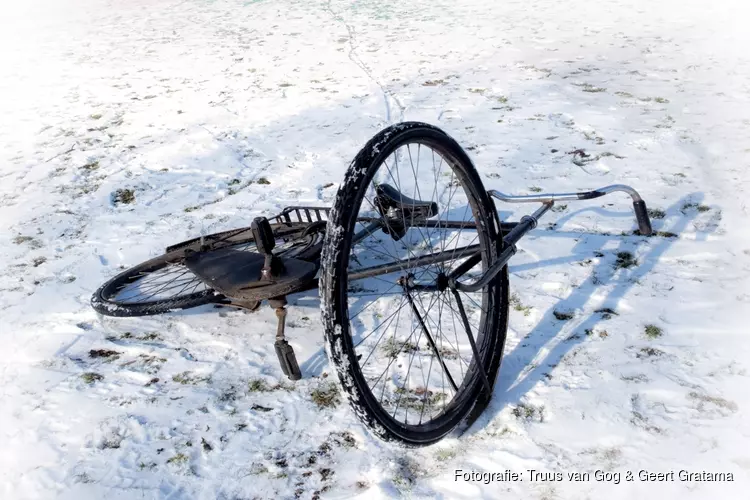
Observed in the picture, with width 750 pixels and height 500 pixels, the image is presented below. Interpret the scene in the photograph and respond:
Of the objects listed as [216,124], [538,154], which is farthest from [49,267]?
[538,154]

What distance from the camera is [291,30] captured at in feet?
36.8

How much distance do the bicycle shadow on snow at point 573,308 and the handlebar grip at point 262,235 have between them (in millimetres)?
1341

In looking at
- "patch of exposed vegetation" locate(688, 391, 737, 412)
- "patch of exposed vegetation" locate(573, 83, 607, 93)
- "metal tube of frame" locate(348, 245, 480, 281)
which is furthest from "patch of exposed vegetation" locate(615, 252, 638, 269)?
"patch of exposed vegetation" locate(573, 83, 607, 93)

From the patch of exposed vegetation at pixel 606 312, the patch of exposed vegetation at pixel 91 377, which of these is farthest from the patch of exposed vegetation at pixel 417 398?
the patch of exposed vegetation at pixel 91 377

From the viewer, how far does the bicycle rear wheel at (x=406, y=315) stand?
2.20 m

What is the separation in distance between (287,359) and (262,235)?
65cm

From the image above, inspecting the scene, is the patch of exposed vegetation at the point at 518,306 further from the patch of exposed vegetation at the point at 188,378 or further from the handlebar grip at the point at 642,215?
the patch of exposed vegetation at the point at 188,378

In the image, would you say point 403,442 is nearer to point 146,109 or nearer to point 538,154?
point 538,154

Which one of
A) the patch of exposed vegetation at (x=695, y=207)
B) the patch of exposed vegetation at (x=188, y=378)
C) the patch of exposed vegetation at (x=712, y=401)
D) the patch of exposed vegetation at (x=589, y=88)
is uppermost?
the patch of exposed vegetation at (x=589, y=88)

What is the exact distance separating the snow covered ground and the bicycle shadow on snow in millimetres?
16

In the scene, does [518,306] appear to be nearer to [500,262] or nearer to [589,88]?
[500,262]

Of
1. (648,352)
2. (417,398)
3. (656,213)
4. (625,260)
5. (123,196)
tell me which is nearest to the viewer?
(417,398)

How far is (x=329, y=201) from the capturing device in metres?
5.21

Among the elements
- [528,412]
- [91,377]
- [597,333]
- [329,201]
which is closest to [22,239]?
[91,377]
